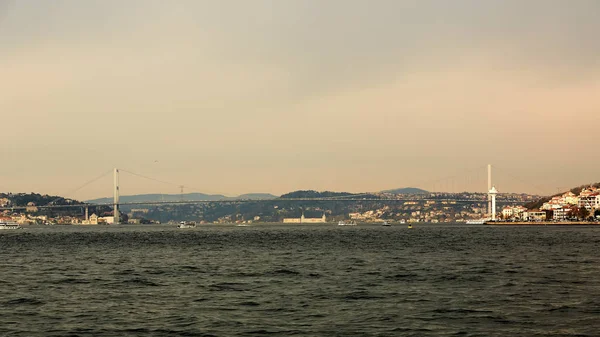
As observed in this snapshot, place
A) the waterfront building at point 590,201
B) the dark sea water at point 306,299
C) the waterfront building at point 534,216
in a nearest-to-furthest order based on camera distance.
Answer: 1. the dark sea water at point 306,299
2. the waterfront building at point 590,201
3. the waterfront building at point 534,216

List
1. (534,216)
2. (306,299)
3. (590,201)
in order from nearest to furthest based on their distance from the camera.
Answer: (306,299) → (590,201) → (534,216)

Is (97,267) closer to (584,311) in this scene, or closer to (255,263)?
(255,263)

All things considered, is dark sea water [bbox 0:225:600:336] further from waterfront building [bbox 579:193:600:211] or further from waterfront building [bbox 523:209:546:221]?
Result: waterfront building [bbox 523:209:546:221]

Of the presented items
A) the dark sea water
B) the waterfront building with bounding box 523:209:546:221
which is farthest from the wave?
the waterfront building with bounding box 523:209:546:221

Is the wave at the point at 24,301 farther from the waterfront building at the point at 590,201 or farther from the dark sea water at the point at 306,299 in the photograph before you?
the waterfront building at the point at 590,201

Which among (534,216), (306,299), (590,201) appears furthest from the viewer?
(534,216)

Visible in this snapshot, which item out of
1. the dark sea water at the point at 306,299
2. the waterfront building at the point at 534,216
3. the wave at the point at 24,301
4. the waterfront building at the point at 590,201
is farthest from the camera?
the waterfront building at the point at 534,216

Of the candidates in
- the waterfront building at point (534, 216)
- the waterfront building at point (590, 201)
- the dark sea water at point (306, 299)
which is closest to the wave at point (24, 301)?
the dark sea water at point (306, 299)

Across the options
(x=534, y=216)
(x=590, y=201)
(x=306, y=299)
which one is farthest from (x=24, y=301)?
(x=590, y=201)

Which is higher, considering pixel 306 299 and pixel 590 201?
pixel 590 201

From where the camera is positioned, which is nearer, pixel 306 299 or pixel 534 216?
pixel 306 299

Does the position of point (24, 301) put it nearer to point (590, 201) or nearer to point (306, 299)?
point (306, 299)

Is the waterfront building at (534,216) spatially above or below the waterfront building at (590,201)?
below

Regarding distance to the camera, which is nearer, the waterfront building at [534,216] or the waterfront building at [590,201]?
the waterfront building at [590,201]
